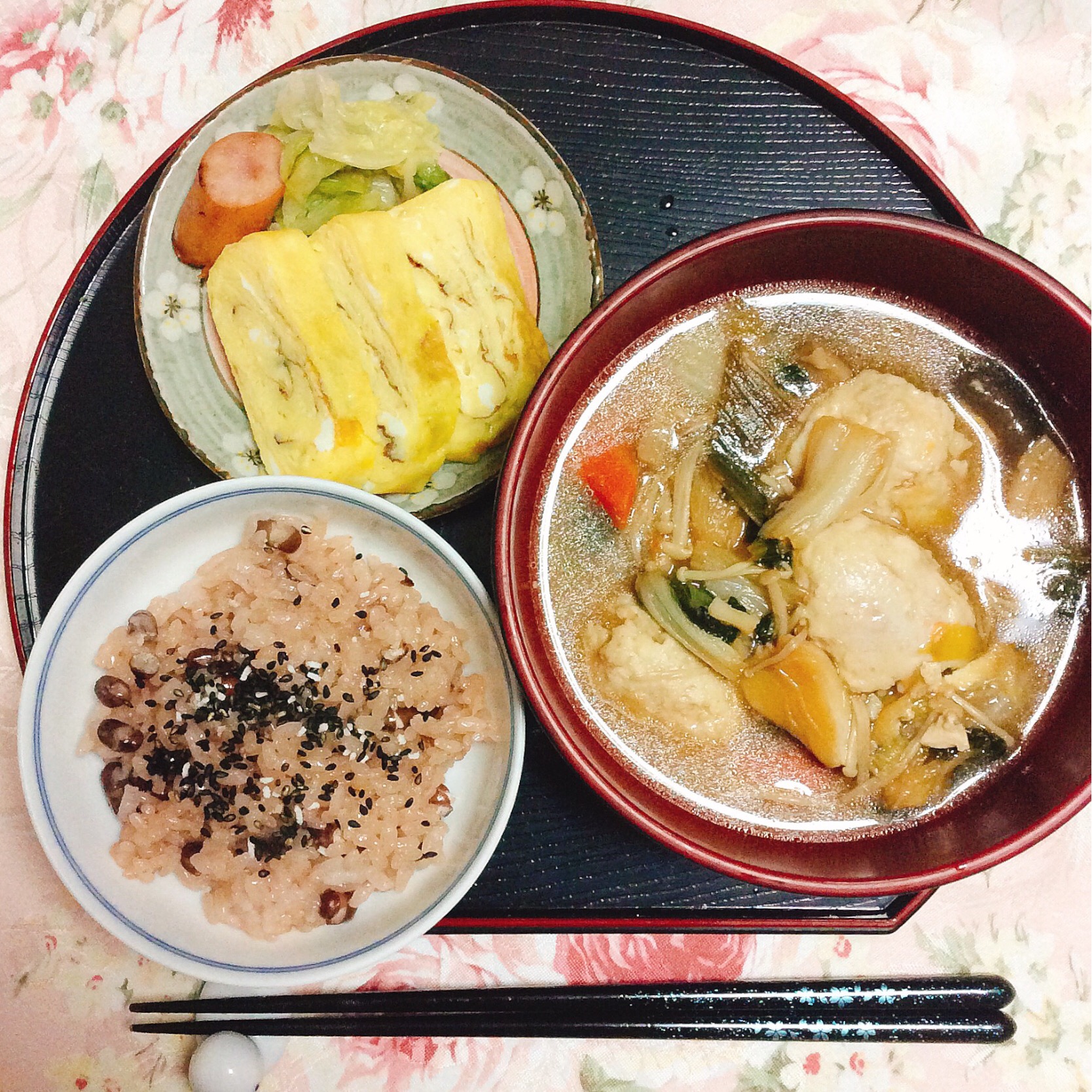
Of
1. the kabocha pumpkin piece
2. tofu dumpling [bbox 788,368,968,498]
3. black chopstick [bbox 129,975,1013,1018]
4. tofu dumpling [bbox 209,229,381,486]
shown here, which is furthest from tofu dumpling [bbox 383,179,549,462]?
black chopstick [bbox 129,975,1013,1018]

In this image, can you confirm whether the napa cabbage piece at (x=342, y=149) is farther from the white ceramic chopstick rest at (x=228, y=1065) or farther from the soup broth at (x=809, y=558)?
the white ceramic chopstick rest at (x=228, y=1065)

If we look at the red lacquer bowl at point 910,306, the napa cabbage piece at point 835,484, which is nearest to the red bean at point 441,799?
the red lacquer bowl at point 910,306

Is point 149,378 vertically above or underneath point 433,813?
above

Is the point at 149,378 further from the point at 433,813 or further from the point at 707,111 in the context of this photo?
the point at 707,111

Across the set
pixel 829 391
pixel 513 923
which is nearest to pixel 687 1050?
pixel 513 923

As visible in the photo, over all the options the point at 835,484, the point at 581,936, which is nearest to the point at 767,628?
the point at 835,484

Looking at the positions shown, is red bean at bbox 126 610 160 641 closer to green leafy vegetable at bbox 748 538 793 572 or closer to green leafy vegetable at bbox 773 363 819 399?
green leafy vegetable at bbox 748 538 793 572
